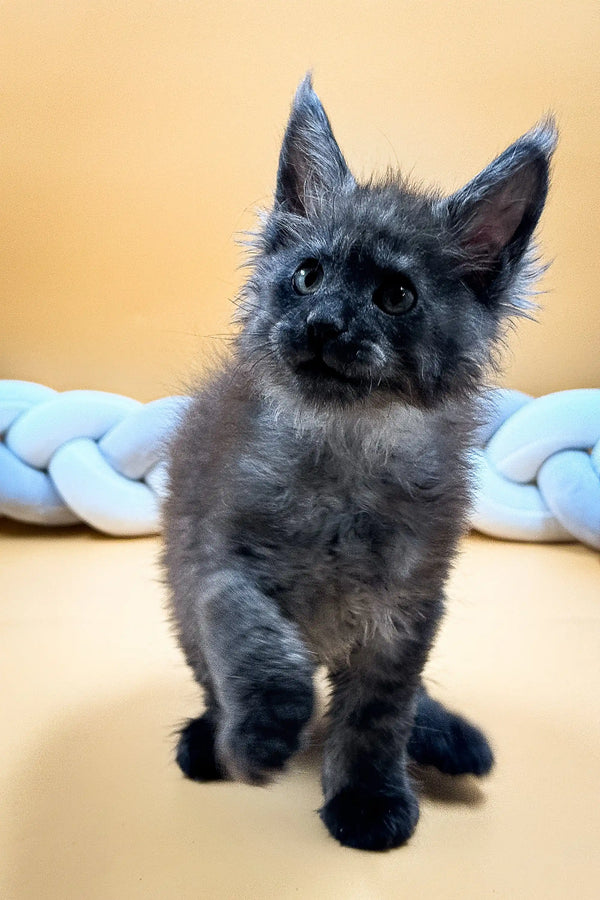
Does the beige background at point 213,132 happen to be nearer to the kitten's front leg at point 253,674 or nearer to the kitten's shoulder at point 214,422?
the kitten's shoulder at point 214,422

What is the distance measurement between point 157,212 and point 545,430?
0.79 metres

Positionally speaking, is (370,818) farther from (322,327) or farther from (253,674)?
(322,327)

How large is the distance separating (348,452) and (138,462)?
0.91m

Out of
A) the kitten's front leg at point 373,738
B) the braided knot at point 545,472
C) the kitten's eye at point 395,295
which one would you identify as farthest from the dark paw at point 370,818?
the braided knot at point 545,472

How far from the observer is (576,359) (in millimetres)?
1764

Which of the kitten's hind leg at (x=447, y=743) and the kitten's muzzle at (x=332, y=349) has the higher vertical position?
the kitten's muzzle at (x=332, y=349)

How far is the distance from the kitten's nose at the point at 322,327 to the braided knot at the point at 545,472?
859 mm

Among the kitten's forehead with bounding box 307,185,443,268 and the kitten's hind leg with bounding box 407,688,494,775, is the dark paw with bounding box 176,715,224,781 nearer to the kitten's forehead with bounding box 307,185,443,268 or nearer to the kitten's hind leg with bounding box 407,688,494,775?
the kitten's hind leg with bounding box 407,688,494,775

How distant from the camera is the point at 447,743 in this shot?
3.04ft

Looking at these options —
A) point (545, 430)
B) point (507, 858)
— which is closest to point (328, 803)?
point (507, 858)

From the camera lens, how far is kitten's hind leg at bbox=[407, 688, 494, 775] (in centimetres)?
91

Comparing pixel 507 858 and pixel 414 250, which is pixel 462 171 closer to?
pixel 414 250

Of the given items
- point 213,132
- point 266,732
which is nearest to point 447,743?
point 266,732

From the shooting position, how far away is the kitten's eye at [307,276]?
757 millimetres
